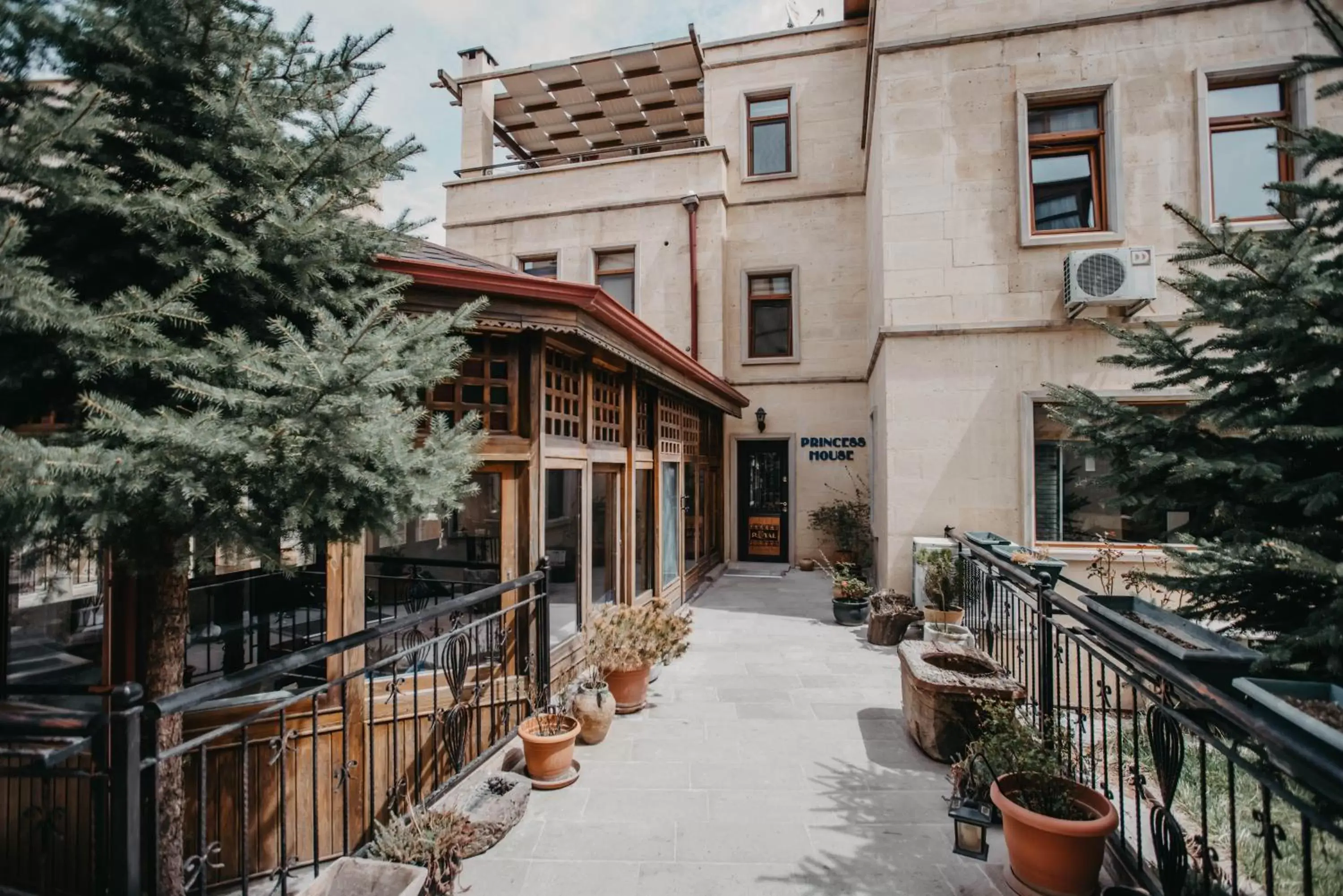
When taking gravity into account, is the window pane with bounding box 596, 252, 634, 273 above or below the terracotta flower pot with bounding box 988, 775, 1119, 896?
above

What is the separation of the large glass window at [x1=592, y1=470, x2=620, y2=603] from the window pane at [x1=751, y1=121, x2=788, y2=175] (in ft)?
27.4

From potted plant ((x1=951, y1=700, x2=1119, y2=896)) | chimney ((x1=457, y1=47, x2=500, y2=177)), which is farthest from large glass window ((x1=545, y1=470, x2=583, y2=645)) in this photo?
chimney ((x1=457, y1=47, x2=500, y2=177))

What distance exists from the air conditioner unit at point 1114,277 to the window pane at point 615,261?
773 cm

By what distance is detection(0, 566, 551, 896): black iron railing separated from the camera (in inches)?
118

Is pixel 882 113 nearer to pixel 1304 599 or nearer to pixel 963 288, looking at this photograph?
pixel 963 288

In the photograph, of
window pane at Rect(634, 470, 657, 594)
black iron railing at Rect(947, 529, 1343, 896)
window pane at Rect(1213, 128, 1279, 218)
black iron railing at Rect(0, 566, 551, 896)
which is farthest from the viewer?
window pane at Rect(634, 470, 657, 594)

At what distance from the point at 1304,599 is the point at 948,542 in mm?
4016

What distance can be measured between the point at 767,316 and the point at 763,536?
419cm

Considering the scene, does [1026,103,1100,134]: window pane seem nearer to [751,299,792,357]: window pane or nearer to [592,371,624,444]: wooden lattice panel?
[751,299,792,357]: window pane

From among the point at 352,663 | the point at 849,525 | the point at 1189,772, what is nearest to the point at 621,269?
the point at 849,525

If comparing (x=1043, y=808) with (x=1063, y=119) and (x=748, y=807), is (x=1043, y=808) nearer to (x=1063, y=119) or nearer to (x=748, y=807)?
(x=748, y=807)

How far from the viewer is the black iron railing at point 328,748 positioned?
3.00 m

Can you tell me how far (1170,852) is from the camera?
7.38ft

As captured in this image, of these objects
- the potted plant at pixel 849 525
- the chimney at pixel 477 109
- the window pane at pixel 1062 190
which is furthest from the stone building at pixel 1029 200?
the chimney at pixel 477 109
